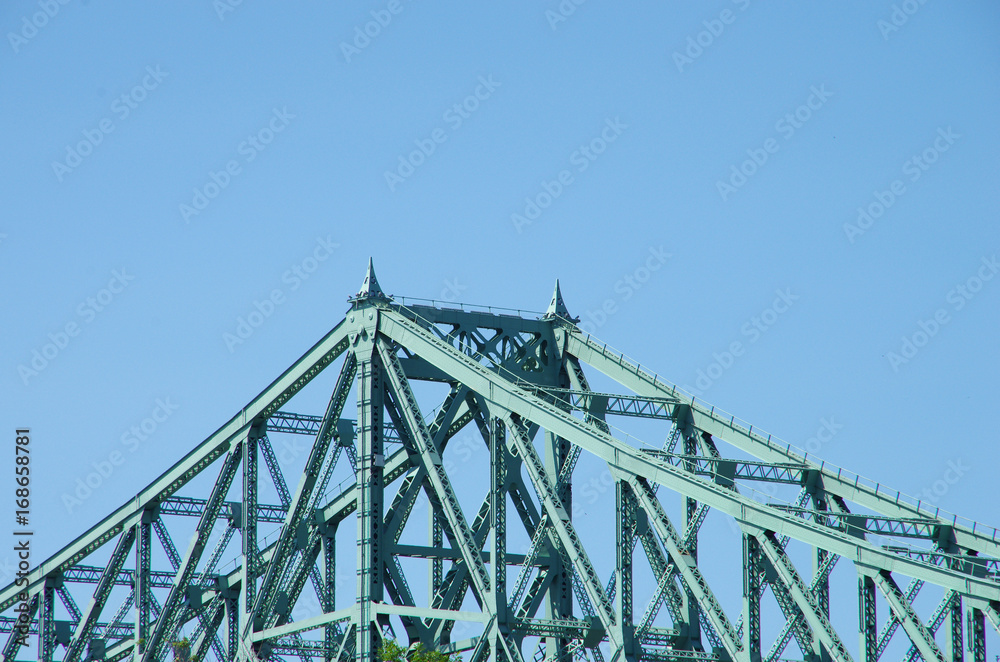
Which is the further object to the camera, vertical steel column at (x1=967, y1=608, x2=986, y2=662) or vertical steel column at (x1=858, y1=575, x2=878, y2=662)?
vertical steel column at (x1=858, y1=575, x2=878, y2=662)

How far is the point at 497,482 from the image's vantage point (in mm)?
80875

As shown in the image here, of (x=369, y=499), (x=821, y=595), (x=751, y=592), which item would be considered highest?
(x=369, y=499)

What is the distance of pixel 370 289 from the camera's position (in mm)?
87812

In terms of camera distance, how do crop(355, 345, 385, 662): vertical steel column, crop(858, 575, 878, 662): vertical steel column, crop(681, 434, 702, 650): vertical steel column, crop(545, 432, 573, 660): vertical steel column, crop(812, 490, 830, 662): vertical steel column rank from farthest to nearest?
crop(545, 432, 573, 660): vertical steel column
crop(355, 345, 385, 662): vertical steel column
crop(681, 434, 702, 650): vertical steel column
crop(812, 490, 830, 662): vertical steel column
crop(858, 575, 878, 662): vertical steel column

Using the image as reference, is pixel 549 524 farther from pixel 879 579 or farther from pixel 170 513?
pixel 170 513

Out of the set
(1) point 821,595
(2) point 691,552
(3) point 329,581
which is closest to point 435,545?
(3) point 329,581

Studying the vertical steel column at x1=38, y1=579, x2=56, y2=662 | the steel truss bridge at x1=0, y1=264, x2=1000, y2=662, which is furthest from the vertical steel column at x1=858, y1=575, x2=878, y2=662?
the vertical steel column at x1=38, y1=579, x2=56, y2=662

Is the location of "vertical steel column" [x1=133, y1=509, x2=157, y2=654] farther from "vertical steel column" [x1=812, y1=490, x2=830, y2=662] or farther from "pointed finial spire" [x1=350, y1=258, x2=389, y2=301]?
"vertical steel column" [x1=812, y1=490, x2=830, y2=662]

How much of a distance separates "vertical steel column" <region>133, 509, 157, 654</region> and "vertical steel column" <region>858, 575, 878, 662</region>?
48.3 meters

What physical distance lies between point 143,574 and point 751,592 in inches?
1775

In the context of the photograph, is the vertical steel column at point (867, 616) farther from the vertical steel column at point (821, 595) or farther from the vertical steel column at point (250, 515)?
the vertical steel column at point (250, 515)

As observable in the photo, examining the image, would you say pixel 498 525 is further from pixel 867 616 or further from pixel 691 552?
pixel 867 616

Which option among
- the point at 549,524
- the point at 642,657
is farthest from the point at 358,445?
the point at 642,657

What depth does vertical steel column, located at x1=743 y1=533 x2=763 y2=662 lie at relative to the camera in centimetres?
6856
